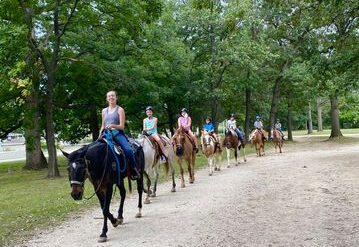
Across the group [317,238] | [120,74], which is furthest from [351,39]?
[317,238]

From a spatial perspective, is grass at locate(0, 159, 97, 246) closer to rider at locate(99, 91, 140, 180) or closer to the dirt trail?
the dirt trail

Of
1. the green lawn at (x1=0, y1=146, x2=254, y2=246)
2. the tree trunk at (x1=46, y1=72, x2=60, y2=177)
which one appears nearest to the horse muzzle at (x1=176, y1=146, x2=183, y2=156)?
the green lawn at (x1=0, y1=146, x2=254, y2=246)

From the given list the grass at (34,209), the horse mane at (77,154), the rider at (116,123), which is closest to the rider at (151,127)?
the grass at (34,209)

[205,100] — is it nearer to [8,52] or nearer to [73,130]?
[73,130]

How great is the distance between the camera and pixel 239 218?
1010 cm

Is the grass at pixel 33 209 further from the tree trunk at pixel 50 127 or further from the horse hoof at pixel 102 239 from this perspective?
the tree trunk at pixel 50 127

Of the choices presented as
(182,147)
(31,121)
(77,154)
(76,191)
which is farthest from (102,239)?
(31,121)

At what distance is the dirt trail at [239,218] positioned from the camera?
8.45 metres

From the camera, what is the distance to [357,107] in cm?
7388

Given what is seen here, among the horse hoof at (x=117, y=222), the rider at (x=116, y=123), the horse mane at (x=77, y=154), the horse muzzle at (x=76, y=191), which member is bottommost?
the horse hoof at (x=117, y=222)

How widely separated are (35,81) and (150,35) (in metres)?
9.53

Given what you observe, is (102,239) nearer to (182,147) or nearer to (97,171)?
(97,171)

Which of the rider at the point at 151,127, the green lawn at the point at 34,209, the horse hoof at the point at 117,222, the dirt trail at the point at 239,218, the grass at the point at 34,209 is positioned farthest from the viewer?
the rider at the point at 151,127

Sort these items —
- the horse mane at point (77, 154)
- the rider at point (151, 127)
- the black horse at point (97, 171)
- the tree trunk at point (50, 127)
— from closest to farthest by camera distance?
the black horse at point (97, 171)
the horse mane at point (77, 154)
the rider at point (151, 127)
the tree trunk at point (50, 127)
